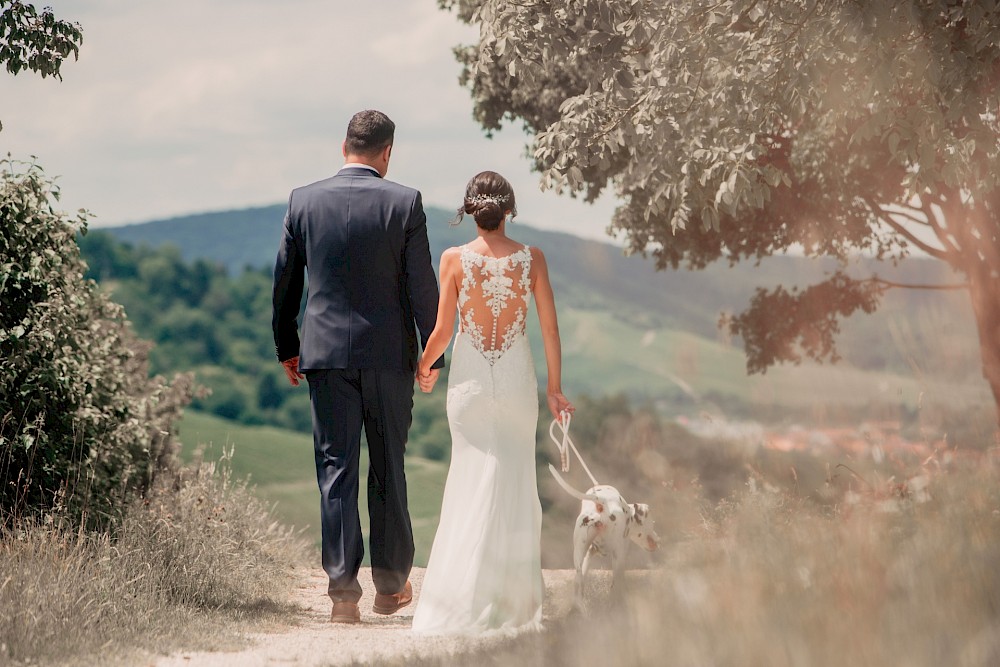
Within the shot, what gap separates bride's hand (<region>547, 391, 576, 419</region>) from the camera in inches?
254

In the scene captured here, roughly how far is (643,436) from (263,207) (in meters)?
82.4

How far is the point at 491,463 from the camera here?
252 inches

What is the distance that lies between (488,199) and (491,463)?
1625 millimetres

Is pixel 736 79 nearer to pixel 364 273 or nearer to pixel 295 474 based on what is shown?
pixel 364 273

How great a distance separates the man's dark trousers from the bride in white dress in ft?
1.57

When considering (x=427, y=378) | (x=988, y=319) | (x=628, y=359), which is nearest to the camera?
(x=427, y=378)

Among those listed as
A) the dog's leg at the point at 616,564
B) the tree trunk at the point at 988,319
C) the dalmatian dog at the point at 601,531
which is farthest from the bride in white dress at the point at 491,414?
the tree trunk at the point at 988,319

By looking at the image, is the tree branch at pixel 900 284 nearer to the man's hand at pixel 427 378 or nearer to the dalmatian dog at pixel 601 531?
the dalmatian dog at pixel 601 531

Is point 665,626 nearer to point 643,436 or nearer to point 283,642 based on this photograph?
point 283,642

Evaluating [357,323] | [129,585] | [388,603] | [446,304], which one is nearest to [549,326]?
[446,304]

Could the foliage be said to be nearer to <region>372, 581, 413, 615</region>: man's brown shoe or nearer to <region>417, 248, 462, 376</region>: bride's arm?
<region>372, 581, 413, 615</region>: man's brown shoe

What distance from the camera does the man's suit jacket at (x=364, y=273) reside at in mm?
6688

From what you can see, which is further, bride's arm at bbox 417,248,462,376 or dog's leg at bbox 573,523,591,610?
bride's arm at bbox 417,248,462,376

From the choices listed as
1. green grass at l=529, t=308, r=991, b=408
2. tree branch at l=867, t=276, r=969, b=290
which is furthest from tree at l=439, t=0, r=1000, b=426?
green grass at l=529, t=308, r=991, b=408
